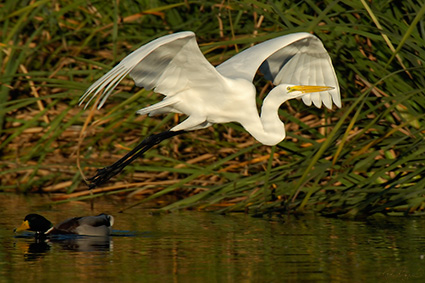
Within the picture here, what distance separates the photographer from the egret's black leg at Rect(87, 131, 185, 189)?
23.0 feet

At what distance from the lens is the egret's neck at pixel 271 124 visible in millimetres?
6574

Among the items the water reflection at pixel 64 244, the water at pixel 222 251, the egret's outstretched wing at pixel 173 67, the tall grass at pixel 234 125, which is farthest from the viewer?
the tall grass at pixel 234 125

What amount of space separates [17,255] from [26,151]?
381cm

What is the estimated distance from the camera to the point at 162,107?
664 cm

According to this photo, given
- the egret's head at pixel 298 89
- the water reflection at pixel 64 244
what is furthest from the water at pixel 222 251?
the egret's head at pixel 298 89

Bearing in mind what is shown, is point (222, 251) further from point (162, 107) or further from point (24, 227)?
point (24, 227)

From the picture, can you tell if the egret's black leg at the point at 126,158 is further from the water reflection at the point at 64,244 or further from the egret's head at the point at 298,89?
the egret's head at the point at 298,89

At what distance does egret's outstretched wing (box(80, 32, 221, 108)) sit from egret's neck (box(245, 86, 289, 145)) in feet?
1.68

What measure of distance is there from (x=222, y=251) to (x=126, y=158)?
176cm

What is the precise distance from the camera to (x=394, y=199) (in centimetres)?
699

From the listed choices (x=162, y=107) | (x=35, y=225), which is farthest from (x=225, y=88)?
(x=35, y=225)

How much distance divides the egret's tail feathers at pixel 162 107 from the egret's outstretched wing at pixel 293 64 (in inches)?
18.1

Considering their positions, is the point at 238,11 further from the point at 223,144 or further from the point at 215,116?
the point at 215,116

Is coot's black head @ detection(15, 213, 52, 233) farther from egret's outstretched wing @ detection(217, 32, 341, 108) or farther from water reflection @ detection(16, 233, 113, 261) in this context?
egret's outstretched wing @ detection(217, 32, 341, 108)
